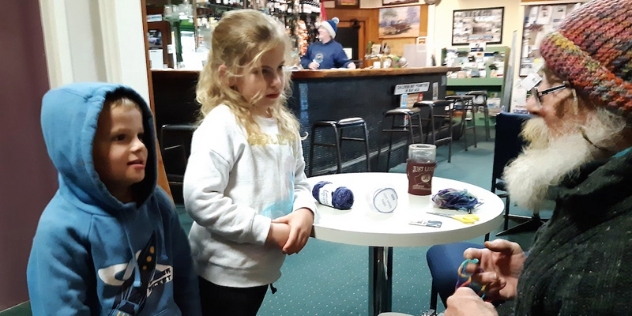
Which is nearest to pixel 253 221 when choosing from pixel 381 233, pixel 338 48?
pixel 381 233

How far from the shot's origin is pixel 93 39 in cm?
160

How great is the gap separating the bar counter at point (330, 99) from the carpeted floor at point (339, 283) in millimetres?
1164

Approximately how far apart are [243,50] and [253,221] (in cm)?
45

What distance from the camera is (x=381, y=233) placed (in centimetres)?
110

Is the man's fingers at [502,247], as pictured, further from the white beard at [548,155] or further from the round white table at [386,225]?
the white beard at [548,155]

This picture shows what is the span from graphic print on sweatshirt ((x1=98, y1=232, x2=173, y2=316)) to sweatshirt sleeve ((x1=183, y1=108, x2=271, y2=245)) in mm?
131

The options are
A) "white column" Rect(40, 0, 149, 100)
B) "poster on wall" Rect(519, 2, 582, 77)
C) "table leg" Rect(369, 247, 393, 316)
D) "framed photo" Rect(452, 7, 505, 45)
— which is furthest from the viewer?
"framed photo" Rect(452, 7, 505, 45)

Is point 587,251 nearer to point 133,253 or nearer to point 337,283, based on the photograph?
point 133,253

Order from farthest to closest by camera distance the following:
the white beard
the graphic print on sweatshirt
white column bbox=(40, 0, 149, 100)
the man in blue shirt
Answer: the man in blue shirt, white column bbox=(40, 0, 149, 100), the graphic print on sweatshirt, the white beard

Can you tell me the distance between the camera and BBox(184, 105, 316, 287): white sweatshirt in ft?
3.56

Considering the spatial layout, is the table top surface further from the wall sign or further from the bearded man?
the wall sign

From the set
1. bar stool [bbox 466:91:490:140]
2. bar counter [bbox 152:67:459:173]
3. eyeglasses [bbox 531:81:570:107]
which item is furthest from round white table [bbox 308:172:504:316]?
bar stool [bbox 466:91:490:140]

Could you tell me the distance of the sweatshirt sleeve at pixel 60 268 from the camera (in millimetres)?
858

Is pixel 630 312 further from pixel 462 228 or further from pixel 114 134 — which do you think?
pixel 114 134
